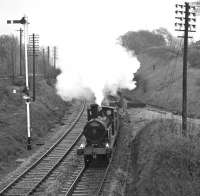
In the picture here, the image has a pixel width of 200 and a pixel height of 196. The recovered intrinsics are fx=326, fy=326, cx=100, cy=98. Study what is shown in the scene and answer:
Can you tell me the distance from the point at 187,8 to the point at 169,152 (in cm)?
1083

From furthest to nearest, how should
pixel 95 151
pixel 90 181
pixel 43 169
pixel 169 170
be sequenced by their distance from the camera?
pixel 43 169
pixel 95 151
pixel 90 181
pixel 169 170

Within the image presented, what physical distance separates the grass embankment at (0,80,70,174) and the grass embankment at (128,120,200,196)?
8.29 meters

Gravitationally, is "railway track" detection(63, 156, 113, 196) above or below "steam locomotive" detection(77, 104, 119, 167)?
below

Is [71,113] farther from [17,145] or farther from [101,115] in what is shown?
[101,115]

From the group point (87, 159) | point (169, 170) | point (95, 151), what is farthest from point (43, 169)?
point (169, 170)

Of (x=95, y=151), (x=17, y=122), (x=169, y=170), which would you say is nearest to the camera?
(x=169, y=170)

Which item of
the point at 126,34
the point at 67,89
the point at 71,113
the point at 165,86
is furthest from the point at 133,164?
the point at 126,34

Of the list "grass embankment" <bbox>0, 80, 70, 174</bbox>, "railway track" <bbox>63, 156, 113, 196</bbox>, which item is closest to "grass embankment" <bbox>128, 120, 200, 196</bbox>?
"railway track" <bbox>63, 156, 113, 196</bbox>

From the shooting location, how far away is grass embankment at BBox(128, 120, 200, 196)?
1381 centimetres

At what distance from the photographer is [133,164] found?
2034 centimetres

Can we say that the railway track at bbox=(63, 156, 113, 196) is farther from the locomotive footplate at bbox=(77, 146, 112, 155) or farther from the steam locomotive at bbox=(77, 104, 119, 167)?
the locomotive footplate at bbox=(77, 146, 112, 155)

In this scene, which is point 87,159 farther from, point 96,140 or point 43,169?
point 43,169

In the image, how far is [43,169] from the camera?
19.7m

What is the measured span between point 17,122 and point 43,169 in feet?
33.6
